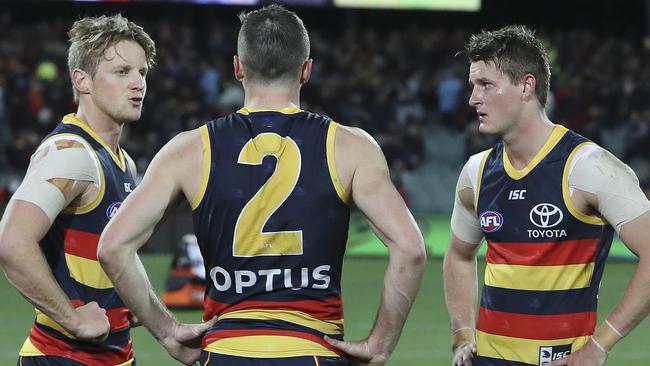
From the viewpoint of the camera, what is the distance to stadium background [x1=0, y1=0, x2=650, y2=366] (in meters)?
18.8

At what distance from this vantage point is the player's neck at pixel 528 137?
4473mm

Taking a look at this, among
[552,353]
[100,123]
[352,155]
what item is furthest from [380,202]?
[100,123]

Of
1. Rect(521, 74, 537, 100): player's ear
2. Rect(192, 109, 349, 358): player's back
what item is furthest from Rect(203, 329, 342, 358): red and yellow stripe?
Rect(521, 74, 537, 100): player's ear

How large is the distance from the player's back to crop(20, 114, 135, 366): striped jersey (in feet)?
2.34

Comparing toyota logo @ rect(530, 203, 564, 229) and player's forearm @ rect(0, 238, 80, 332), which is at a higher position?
toyota logo @ rect(530, 203, 564, 229)

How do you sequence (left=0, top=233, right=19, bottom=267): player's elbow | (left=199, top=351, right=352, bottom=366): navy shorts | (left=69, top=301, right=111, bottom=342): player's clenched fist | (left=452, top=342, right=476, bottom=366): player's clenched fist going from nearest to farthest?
(left=199, top=351, right=352, bottom=366): navy shorts, (left=0, top=233, right=19, bottom=267): player's elbow, (left=69, top=301, right=111, bottom=342): player's clenched fist, (left=452, top=342, right=476, bottom=366): player's clenched fist

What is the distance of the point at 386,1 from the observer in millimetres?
24875

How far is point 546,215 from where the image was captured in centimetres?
433

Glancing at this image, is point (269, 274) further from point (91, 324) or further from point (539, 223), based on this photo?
point (539, 223)

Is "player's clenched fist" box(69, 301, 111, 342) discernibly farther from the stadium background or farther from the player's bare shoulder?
the stadium background

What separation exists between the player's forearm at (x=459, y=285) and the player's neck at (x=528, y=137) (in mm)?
604

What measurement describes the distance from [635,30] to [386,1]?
8755mm

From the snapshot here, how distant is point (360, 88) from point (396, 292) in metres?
19.8

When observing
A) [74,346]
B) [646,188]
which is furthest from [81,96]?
[646,188]
